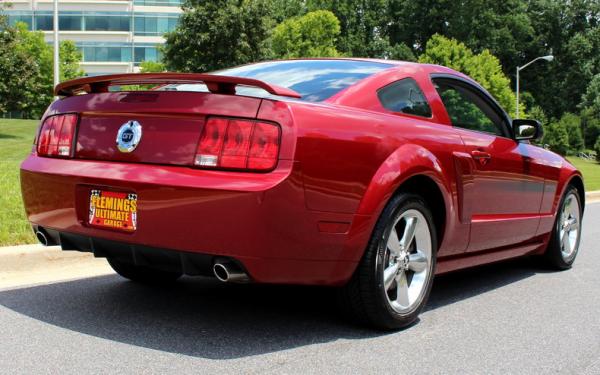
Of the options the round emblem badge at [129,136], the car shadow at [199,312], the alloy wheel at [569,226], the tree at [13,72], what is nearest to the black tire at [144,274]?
the car shadow at [199,312]

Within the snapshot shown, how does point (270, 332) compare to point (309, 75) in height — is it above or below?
below

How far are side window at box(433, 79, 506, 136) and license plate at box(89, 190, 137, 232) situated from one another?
2.22 m

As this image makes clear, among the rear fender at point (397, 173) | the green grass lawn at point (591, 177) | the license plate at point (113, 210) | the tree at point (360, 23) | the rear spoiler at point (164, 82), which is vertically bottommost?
the green grass lawn at point (591, 177)

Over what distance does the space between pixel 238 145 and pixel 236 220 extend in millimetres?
359

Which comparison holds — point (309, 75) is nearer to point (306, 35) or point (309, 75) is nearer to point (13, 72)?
point (13, 72)

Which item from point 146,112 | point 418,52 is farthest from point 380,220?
point 418,52

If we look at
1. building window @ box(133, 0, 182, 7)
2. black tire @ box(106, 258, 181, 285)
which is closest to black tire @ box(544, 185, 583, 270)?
black tire @ box(106, 258, 181, 285)

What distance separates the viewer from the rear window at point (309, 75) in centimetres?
371

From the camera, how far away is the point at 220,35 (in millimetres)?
31484

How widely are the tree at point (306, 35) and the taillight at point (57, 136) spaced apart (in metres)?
42.9

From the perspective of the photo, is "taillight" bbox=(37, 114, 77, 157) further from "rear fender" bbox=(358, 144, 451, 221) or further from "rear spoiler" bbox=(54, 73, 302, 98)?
"rear fender" bbox=(358, 144, 451, 221)

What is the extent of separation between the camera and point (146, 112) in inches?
132

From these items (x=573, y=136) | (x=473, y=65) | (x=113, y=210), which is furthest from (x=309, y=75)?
(x=573, y=136)

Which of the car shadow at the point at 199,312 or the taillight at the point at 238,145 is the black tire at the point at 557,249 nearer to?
the car shadow at the point at 199,312
